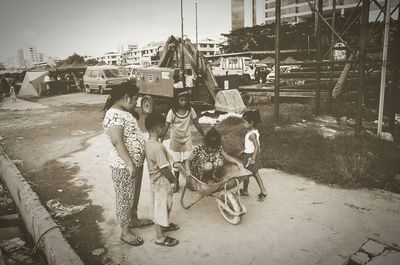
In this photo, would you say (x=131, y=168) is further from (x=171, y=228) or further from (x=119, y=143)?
(x=171, y=228)

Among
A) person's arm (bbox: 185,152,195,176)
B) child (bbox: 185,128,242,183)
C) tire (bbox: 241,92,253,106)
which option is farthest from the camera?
tire (bbox: 241,92,253,106)

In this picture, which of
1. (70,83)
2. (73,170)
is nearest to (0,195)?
(73,170)

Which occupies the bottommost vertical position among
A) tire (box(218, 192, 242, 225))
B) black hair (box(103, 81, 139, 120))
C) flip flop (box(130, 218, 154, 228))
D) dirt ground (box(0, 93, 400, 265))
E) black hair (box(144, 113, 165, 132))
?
dirt ground (box(0, 93, 400, 265))

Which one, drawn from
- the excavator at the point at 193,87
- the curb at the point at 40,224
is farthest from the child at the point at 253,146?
the excavator at the point at 193,87

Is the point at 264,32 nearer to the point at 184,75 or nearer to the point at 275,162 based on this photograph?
the point at 184,75

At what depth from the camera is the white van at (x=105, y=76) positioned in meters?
22.6

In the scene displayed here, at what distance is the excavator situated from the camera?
12352 millimetres

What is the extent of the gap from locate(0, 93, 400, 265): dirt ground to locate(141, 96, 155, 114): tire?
6.08 metres

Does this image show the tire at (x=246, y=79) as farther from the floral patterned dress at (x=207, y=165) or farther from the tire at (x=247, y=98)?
the floral patterned dress at (x=207, y=165)

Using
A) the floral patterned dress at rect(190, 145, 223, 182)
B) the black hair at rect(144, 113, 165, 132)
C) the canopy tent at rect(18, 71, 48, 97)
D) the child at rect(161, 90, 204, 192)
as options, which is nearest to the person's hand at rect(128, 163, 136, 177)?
the black hair at rect(144, 113, 165, 132)

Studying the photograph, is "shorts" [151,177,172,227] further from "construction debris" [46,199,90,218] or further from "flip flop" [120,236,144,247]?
"construction debris" [46,199,90,218]

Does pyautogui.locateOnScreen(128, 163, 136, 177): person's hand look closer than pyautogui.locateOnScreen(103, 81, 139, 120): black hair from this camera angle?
Yes

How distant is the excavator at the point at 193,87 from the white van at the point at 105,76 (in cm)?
985

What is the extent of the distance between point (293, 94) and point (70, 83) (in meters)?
20.7
